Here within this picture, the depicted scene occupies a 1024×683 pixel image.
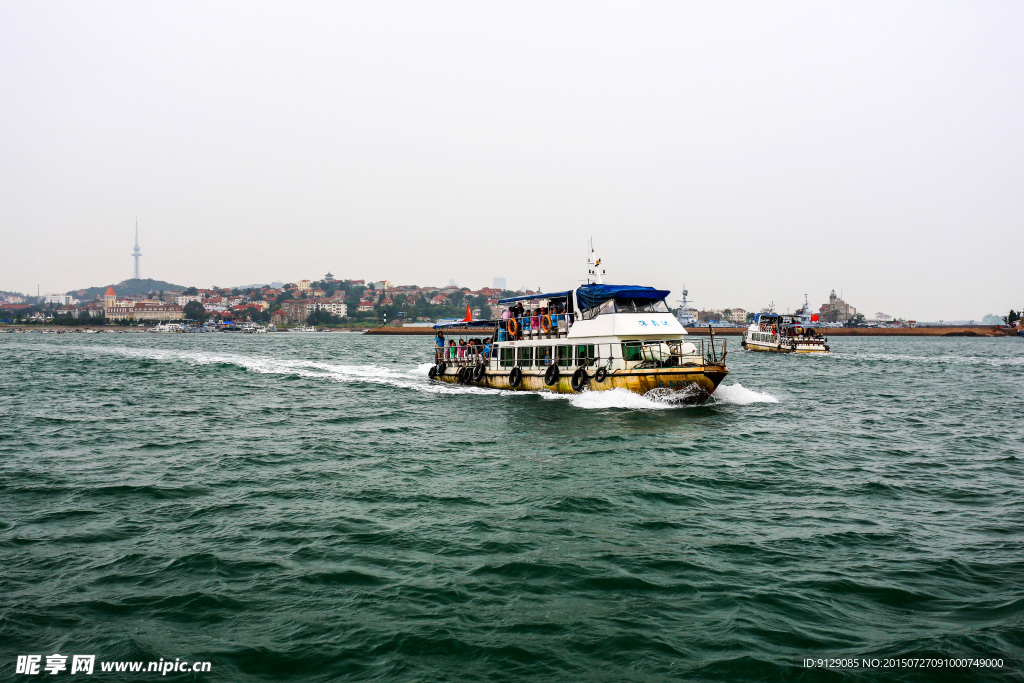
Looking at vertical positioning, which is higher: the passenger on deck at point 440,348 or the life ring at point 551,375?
the passenger on deck at point 440,348

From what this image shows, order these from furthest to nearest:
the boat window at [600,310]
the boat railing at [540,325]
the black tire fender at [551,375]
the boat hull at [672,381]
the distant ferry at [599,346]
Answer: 1. the boat railing at [540,325]
2. the black tire fender at [551,375]
3. the boat window at [600,310]
4. the distant ferry at [599,346]
5. the boat hull at [672,381]

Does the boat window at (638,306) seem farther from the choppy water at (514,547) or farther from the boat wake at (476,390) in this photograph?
the choppy water at (514,547)

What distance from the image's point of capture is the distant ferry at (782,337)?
79312mm

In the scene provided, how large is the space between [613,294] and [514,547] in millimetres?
18465

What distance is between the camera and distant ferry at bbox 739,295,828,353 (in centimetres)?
7931

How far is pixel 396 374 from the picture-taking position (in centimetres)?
4584

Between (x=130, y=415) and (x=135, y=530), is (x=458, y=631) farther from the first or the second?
(x=130, y=415)

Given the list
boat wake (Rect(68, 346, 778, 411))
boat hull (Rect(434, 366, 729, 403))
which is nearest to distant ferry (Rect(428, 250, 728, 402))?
boat hull (Rect(434, 366, 729, 403))

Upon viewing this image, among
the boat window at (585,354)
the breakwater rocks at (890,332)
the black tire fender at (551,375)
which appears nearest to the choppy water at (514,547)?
the boat window at (585,354)

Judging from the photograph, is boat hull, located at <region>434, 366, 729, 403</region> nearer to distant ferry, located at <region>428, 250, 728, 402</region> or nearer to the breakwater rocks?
distant ferry, located at <region>428, 250, 728, 402</region>

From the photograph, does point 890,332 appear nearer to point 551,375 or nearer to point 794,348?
point 794,348

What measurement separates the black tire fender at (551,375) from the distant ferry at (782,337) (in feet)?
197

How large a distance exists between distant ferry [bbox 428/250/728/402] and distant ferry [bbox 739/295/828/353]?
5687cm

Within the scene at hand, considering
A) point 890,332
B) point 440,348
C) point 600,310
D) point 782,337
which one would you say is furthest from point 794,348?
point 890,332
